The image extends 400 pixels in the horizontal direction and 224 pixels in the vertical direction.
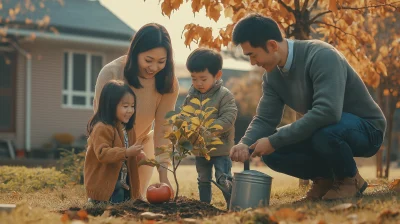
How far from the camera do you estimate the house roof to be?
19703 mm

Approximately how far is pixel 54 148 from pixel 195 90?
1311cm

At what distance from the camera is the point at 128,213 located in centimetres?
467

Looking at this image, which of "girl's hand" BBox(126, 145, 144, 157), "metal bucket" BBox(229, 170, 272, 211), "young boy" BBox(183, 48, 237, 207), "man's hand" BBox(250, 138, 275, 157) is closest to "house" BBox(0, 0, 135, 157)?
"young boy" BBox(183, 48, 237, 207)

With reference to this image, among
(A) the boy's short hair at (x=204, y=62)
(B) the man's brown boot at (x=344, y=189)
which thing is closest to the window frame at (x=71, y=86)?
(A) the boy's short hair at (x=204, y=62)

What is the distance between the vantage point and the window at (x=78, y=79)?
20031 millimetres

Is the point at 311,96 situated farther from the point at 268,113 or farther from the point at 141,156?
the point at 141,156

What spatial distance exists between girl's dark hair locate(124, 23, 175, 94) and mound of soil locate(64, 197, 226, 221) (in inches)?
52.9

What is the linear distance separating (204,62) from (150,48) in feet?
1.78

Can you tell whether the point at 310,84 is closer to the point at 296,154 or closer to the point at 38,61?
the point at 296,154

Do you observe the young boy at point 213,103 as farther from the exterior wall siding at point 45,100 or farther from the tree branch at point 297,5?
the exterior wall siding at point 45,100

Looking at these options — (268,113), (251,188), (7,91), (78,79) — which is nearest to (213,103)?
(268,113)

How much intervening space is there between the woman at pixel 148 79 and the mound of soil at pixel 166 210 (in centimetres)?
88

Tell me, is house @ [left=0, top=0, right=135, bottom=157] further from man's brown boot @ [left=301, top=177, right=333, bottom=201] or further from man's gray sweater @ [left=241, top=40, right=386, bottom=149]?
man's brown boot @ [left=301, top=177, right=333, bottom=201]

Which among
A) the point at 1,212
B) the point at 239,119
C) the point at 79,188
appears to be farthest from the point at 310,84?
the point at 239,119
